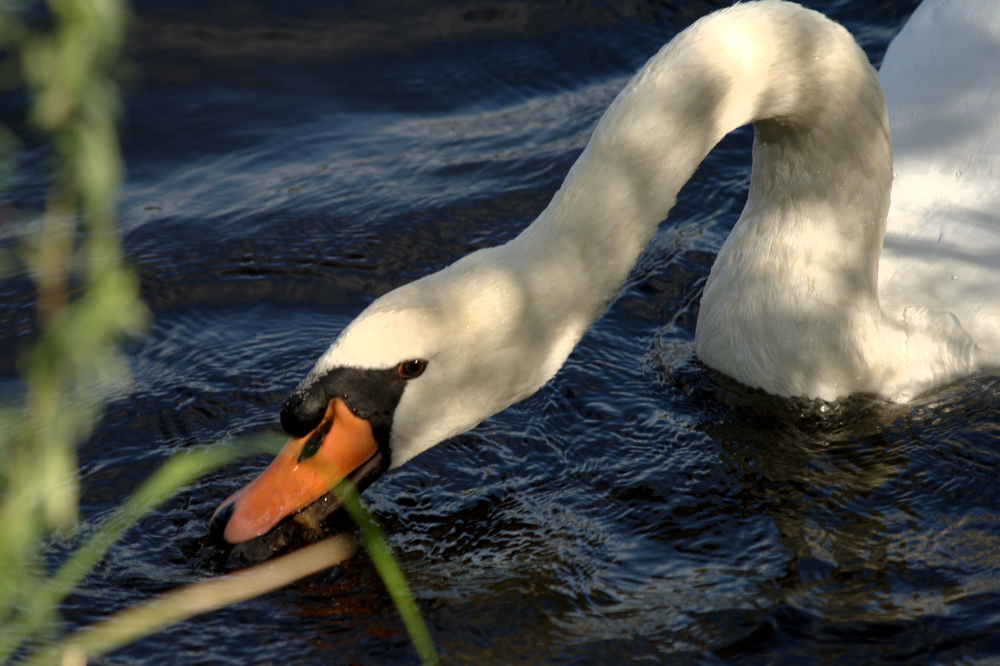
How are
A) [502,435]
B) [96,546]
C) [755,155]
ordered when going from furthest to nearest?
[502,435], [755,155], [96,546]

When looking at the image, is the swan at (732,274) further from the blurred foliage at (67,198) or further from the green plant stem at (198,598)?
the blurred foliage at (67,198)

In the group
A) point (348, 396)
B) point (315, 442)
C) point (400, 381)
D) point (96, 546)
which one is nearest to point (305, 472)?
point (315, 442)

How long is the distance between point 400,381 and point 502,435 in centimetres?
132

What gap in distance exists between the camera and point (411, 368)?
3785 millimetres

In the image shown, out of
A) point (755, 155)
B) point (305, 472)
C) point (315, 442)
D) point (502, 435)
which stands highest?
point (755, 155)

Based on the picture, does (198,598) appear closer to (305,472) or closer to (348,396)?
(305,472)

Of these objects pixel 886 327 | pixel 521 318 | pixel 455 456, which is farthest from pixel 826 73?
pixel 455 456

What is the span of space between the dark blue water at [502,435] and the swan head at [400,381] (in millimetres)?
505

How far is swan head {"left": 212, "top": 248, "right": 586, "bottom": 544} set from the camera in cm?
371

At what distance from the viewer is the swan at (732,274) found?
151 inches

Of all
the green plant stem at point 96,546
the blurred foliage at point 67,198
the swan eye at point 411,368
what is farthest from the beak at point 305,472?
the blurred foliage at point 67,198

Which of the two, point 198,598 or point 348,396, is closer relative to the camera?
point 348,396

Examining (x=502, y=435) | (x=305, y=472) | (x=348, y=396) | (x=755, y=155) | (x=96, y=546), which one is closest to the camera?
(x=348, y=396)

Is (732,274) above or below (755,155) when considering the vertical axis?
below
